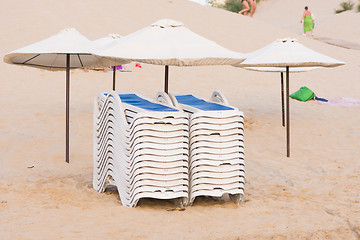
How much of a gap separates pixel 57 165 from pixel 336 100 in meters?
9.24

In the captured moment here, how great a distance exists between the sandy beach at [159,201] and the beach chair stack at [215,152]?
279mm

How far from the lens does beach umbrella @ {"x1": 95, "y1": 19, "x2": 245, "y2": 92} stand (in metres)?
5.92

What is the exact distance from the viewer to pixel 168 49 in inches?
237

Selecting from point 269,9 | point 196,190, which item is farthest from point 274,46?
point 269,9

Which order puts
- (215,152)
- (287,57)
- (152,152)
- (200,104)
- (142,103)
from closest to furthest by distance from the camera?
(152,152) → (215,152) → (142,103) → (200,104) → (287,57)

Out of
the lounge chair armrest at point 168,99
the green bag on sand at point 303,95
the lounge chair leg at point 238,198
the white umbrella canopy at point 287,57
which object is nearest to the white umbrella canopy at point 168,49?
the lounge chair armrest at point 168,99

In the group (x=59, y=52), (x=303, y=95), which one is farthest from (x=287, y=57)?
(x=303, y=95)

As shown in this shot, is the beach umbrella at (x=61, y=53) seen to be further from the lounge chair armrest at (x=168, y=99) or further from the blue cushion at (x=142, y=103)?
the lounge chair armrest at (x=168, y=99)

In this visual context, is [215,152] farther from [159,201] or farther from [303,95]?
[303,95]

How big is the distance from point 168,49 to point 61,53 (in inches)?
90.2

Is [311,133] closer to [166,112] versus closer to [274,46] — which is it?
[274,46]

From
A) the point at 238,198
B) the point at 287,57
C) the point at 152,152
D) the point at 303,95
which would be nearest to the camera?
the point at 152,152

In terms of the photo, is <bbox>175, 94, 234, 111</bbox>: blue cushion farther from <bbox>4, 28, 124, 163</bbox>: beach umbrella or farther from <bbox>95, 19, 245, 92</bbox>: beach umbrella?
<bbox>4, 28, 124, 163</bbox>: beach umbrella

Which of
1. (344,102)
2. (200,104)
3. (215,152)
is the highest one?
(200,104)
